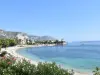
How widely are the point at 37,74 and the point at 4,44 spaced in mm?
96832

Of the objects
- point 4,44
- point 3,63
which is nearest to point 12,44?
point 4,44

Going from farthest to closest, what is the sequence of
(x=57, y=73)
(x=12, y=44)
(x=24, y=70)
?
(x=12, y=44) → (x=24, y=70) → (x=57, y=73)

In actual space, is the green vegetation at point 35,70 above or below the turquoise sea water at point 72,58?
above

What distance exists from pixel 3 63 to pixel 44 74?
9.38 ft

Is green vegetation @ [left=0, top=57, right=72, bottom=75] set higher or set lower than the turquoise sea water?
higher

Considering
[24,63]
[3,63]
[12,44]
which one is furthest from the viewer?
[12,44]

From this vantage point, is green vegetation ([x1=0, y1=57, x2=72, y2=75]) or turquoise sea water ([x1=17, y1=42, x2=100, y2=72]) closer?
green vegetation ([x1=0, y1=57, x2=72, y2=75])

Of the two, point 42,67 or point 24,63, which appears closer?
point 42,67

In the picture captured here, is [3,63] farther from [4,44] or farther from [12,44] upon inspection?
[12,44]

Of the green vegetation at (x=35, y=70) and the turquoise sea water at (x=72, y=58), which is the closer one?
the green vegetation at (x=35, y=70)

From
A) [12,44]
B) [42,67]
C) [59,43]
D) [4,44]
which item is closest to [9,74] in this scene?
[42,67]

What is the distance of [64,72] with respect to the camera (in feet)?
28.0

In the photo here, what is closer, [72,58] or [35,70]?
[35,70]

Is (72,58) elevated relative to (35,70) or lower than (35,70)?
lower
